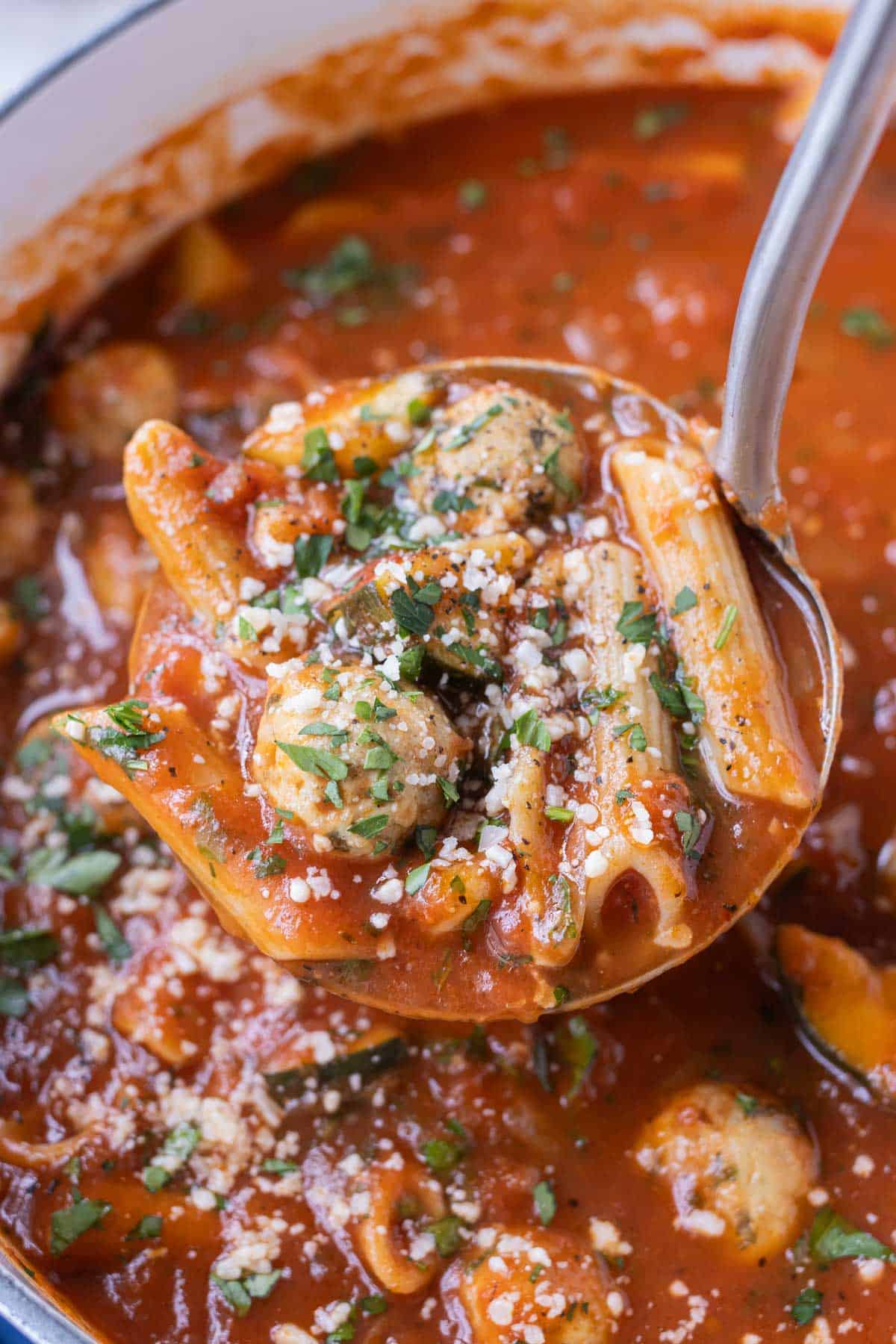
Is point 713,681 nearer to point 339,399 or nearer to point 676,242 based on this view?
point 339,399

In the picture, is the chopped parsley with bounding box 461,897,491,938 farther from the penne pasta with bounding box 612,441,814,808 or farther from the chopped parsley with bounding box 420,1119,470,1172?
the chopped parsley with bounding box 420,1119,470,1172

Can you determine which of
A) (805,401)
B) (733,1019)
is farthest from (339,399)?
(733,1019)

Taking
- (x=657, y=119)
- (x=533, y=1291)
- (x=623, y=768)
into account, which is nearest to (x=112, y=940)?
(x=533, y=1291)

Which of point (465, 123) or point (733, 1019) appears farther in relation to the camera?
point (465, 123)

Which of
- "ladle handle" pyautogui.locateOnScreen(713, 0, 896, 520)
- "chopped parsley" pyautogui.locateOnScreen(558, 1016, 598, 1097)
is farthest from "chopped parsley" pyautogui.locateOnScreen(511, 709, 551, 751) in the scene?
"chopped parsley" pyautogui.locateOnScreen(558, 1016, 598, 1097)

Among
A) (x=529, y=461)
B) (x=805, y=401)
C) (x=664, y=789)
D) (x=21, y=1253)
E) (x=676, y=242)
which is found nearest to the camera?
(x=664, y=789)

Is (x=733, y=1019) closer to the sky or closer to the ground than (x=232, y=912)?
closer to the ground

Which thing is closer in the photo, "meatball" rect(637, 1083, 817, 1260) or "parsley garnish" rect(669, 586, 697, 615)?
"parsley garnish" rect(669, 586, 697, 615)

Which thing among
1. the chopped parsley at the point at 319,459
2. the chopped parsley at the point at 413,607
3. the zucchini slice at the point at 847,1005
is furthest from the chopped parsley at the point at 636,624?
the zucchini slice at the point at 847,1005

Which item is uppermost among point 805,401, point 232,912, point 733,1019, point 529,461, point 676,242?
point 529,461
